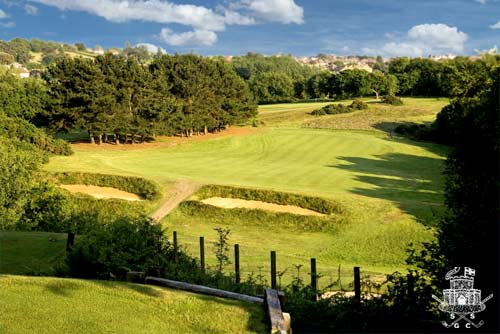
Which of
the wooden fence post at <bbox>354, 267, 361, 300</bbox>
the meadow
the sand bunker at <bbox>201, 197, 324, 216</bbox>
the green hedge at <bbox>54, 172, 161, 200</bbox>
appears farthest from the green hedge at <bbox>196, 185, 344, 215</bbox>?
the wooden fence post at <bbox>354, 267, 361, 300</bbox>

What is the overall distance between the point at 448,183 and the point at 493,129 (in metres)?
1.54

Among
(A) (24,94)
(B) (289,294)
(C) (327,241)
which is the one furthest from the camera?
(A) (24,94)

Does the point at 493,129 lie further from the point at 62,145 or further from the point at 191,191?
the point at 62,145

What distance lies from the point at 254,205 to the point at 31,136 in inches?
1008

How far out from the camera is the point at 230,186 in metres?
31.3

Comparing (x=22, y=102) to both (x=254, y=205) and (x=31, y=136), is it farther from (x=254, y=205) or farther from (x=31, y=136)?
(x=254, y=205)

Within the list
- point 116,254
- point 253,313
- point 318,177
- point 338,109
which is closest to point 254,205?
point 318,177

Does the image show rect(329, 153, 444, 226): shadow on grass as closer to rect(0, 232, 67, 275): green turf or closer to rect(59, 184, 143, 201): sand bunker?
rect(59, 184, 143, 201): sand bunker

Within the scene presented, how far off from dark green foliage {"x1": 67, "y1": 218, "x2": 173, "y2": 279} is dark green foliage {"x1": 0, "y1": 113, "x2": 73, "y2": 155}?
113 feet

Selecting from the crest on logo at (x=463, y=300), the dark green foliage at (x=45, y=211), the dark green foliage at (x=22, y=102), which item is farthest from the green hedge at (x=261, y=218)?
the dark green foliage at (x=22, y=102)

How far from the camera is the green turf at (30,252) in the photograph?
43.2 ft

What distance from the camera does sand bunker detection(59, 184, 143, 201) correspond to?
1267 inches

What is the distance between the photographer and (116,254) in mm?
11125

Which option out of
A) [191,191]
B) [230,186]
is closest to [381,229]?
[230,186]
